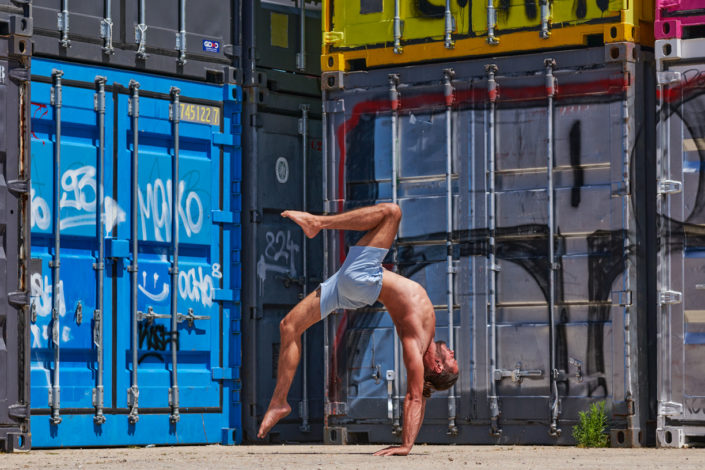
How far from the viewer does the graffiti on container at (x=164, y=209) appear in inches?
526

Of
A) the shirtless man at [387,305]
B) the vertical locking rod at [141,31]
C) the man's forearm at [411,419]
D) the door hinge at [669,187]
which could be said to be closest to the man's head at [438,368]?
the shirtless man at [387,305]

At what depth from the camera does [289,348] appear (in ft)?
36.6

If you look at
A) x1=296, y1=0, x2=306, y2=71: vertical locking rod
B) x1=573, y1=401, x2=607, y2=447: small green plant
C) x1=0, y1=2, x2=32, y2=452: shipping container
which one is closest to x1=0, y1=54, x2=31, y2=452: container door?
x1=0, y1=2, x2=32, y2=452: shipping container

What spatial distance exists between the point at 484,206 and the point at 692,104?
186 cm

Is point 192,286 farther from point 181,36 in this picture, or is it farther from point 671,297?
point 671,297

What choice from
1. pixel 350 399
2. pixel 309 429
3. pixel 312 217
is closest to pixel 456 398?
pixel 350 399

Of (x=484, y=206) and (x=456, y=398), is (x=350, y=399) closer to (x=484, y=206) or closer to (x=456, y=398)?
(x=456, y=398)

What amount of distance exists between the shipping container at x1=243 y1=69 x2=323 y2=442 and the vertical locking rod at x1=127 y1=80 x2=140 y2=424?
131 cm

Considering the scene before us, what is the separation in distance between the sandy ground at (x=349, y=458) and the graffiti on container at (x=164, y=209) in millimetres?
1854

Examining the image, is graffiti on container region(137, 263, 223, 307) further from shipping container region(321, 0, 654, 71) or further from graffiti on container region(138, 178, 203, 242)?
shipping container region(321, 0, 654, 71)

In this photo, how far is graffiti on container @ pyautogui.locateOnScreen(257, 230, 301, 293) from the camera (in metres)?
14.3

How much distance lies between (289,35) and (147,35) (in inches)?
66.7

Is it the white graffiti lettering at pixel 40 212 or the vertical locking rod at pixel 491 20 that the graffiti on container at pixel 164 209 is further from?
the vertical locking rod at pixel 491 20

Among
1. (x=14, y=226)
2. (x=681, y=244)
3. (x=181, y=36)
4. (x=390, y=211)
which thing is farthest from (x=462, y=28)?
(x=14, y=226)
